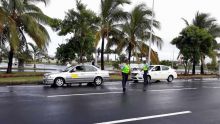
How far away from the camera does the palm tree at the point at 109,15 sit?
114 feet

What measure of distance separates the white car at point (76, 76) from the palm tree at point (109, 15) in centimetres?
1054

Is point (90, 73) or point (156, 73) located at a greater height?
point (156, 73)

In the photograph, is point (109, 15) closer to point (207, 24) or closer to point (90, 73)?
point (90, 73)

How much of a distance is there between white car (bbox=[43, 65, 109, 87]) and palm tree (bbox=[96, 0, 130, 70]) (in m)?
10.5

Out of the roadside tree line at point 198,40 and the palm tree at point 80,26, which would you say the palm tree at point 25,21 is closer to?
the palm tree at point 80,26

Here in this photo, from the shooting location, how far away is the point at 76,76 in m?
23.5

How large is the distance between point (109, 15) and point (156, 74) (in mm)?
8142

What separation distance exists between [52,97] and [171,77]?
17.7m

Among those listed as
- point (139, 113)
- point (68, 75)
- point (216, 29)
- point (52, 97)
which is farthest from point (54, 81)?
point (216, 29)

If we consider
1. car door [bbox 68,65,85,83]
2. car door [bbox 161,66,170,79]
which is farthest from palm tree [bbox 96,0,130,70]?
car door [bbox 68,65,85,83]

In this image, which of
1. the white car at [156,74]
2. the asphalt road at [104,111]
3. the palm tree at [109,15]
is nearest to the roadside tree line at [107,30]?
the palm tree at [109,15]

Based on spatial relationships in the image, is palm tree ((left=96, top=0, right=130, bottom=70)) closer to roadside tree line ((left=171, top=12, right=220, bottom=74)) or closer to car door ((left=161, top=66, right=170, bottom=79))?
car door ((left=161, top=66, right=170, bottom=79))

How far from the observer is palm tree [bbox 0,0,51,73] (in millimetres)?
27312

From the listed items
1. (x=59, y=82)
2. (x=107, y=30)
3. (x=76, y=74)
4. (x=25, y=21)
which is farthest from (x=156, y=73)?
(x=25, y=21)
